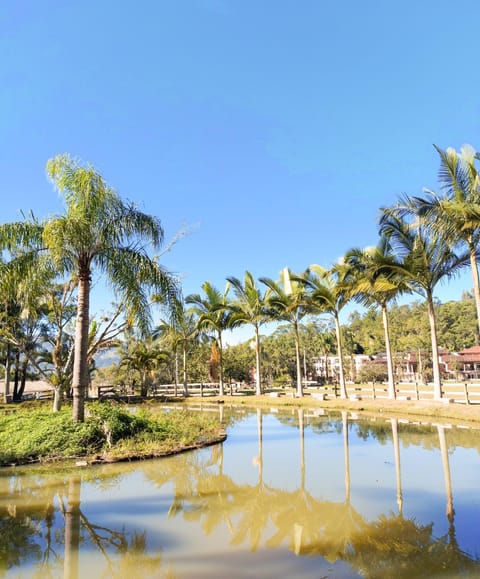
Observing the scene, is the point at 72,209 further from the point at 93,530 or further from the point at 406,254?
the point at 406,254

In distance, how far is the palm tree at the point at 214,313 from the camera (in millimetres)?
29516

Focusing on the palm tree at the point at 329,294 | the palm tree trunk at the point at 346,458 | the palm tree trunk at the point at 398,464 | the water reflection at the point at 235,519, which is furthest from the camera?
the palm tree at the point at 329,294

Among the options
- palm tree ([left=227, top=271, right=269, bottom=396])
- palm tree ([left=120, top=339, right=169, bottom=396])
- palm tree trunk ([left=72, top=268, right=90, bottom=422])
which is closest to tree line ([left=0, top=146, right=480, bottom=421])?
palm tree trunk ([left=72, top=268, right=90, bottom=422])

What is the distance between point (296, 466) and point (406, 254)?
12.0 metres

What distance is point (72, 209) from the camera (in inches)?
452

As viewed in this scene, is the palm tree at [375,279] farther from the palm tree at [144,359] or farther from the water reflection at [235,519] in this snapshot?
the palm tree at [144,359]

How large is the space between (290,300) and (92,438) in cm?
1658

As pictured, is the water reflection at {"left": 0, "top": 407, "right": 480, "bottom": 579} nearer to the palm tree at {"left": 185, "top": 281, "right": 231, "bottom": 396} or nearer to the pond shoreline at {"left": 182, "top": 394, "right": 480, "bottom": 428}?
A: the pond shoreline at {"left": 182, "top": 394, "right": 480, "bottom": 428}

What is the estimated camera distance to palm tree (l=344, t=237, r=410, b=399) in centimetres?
1841

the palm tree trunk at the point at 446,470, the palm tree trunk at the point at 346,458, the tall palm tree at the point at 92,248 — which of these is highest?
the tall palm tree at the point at 92,248

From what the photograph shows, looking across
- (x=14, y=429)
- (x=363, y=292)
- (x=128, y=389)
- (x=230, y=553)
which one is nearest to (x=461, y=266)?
(x=363, y=292)

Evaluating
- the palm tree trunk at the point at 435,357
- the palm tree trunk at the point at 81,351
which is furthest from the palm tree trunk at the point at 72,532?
the palm tree trunk at the point at 435,357

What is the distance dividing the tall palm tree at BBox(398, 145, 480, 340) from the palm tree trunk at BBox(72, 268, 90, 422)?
12285 millimetres

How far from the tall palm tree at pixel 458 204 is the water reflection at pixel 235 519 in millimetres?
7474
